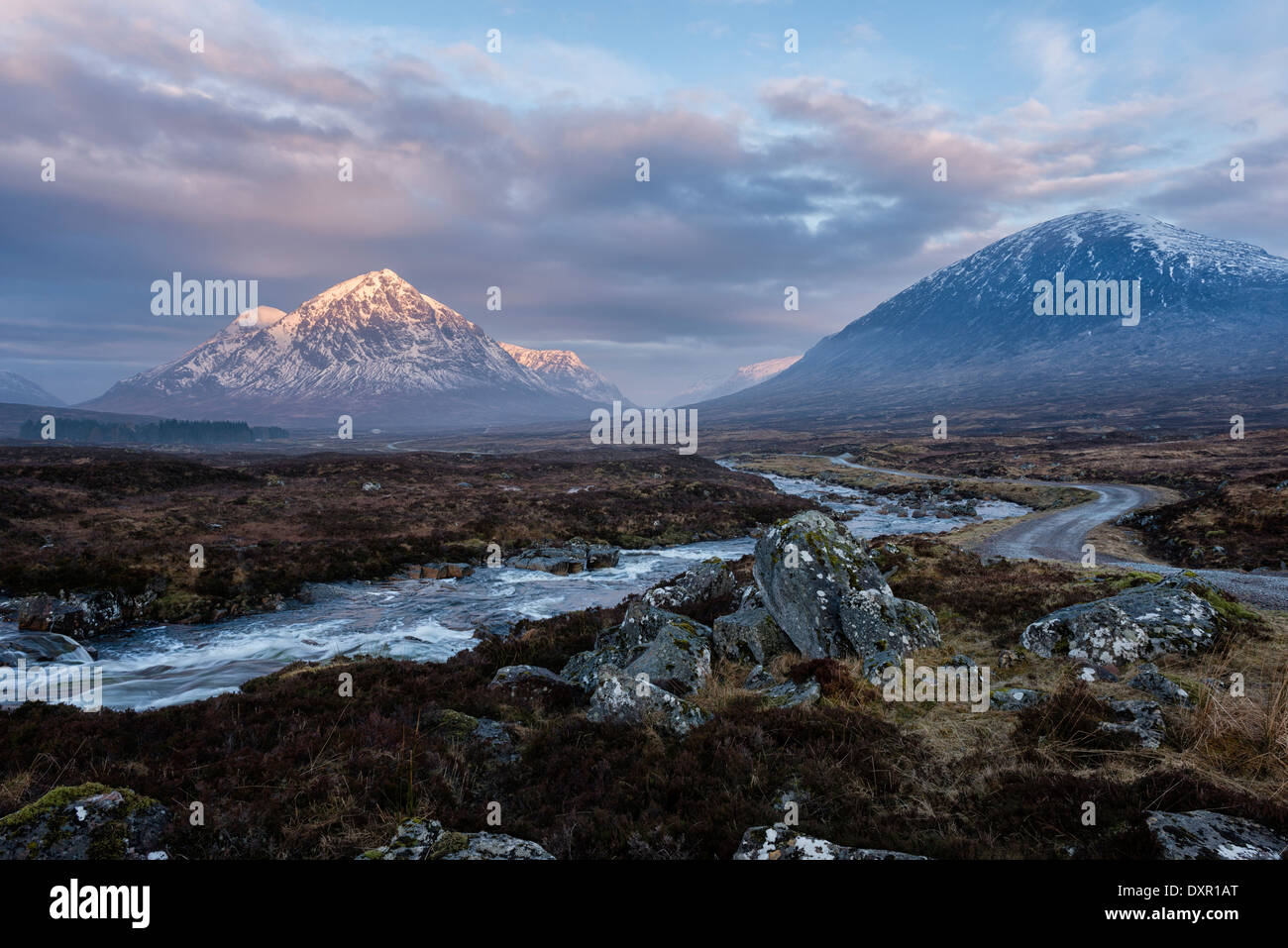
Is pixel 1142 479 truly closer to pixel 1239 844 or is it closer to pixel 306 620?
pixel 1239 844

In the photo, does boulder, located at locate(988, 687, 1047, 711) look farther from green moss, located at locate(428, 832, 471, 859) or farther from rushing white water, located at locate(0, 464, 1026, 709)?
rushing white water, located at locate(0, 464, 1026, 709)

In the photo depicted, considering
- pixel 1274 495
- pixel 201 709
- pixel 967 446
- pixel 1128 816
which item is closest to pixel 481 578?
pixel 201 709

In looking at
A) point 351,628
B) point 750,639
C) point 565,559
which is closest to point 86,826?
point 750,639

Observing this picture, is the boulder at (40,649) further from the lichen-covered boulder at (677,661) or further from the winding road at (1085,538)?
the winding road at (1085,538)

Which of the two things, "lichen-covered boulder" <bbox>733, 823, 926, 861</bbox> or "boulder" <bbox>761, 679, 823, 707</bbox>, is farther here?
"boulder" <bbox>761, 679, 823, 707</bbox>

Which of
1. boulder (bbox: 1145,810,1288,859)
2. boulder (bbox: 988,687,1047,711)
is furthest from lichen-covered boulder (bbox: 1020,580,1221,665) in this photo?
boulder (bbox: 1145,810,1288,859)

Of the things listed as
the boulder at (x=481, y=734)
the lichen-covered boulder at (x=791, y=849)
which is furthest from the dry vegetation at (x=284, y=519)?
the lichen-covered boulder at (x=791, y=849)
